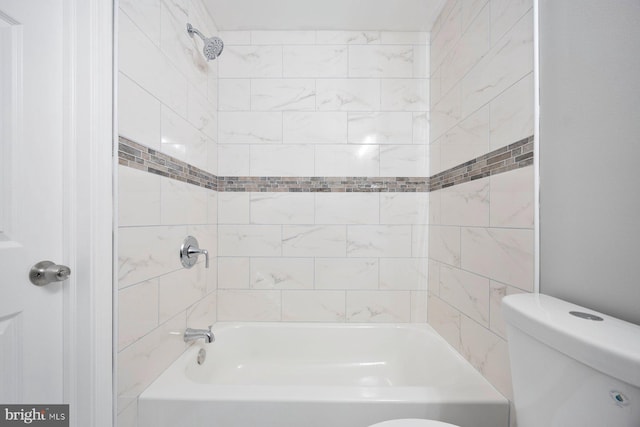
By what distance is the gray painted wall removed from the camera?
2.09 ft

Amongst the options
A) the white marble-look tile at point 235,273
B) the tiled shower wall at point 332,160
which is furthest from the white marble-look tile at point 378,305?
the white marble-look tile at point 235,273

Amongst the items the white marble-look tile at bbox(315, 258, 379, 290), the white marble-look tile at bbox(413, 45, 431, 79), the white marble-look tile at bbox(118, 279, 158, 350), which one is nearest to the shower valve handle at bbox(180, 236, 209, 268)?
the white marble-look tile at bbox(118, 279, 158, 350)

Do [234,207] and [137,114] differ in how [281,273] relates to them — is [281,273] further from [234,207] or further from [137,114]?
[137,114]

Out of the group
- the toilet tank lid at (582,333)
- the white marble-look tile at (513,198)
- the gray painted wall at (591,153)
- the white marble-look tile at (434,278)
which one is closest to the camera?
the toilet tank lid at (582,333)

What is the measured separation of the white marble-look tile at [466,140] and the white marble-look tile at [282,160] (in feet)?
2.60

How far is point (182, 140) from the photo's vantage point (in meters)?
1.31

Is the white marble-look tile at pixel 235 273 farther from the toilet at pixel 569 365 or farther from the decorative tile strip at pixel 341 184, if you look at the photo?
the toilet at pixel 569 365

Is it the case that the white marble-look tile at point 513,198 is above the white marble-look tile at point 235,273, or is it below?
above

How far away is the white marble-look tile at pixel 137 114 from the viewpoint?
904 mm

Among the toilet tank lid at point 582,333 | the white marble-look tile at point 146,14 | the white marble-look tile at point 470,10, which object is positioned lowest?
the toilet tank lid at point 582,333

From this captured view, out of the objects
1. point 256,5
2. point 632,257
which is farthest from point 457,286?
point 256,5

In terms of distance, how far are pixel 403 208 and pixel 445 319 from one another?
2.26 ft

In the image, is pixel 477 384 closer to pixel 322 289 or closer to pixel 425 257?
pixel 425 257

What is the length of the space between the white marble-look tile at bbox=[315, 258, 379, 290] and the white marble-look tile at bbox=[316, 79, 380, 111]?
0.99m
